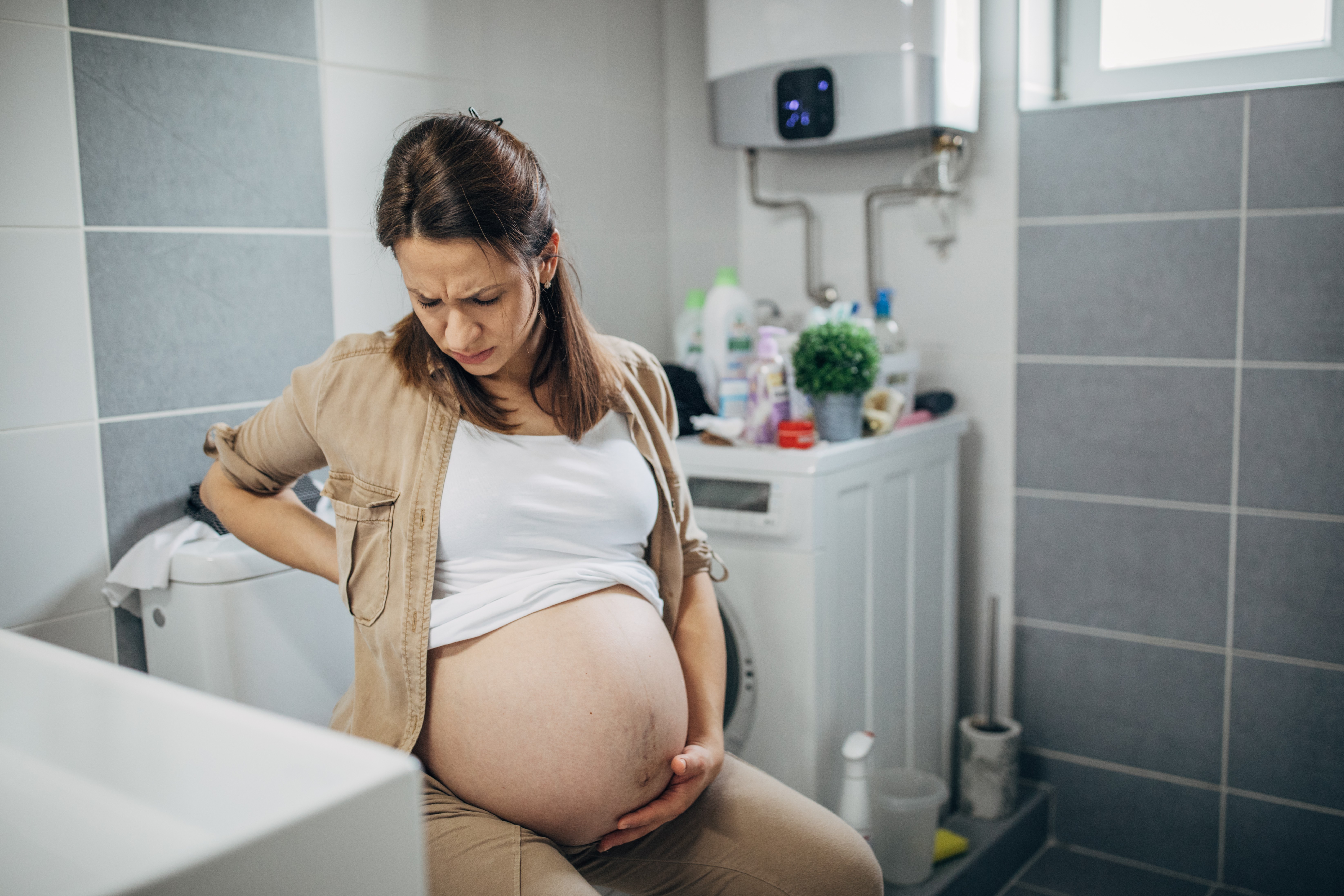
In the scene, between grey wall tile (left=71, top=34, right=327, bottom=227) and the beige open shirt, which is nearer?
the beige open shirt

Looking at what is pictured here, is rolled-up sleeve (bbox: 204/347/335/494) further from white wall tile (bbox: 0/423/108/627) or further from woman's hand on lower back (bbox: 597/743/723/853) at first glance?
woman's hand on lower back (bbox: 597/743/723/853)

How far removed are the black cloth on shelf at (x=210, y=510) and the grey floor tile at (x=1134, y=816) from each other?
1.54 m

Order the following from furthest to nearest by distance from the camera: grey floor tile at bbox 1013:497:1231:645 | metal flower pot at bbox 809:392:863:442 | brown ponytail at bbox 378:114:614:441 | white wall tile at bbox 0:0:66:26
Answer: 1. grey floor tile at bbox 1013:497:1231:645
2. metal flower pot at bbox 809:392:863:442
3. white wall tile at bbox 0:0:66:26
4. brown ponytail at bbox 378:114:614:441

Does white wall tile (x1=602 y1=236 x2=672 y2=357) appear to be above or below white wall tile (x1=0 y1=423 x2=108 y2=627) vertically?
above

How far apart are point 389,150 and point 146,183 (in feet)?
1.40

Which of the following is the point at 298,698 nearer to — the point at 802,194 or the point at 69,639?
the point at 69,639

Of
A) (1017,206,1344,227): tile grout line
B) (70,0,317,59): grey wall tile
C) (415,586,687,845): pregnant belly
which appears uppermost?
(70,0,317,59): grey wall tile

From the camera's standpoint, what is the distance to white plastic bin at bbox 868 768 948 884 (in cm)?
176

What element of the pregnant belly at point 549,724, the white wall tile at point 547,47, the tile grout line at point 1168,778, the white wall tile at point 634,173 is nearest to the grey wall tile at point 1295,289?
the tile grout line at point 1168,778

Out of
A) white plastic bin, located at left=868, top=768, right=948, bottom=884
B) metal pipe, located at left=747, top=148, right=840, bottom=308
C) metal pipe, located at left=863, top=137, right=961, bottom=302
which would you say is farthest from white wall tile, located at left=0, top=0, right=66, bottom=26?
white plastic bin, located at left=868, top=768, right=948, bottom=884

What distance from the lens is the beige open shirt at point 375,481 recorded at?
1.11 metres

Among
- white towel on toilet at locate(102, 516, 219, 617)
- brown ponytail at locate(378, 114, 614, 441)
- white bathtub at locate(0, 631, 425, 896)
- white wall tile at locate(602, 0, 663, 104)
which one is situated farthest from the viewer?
white wall tile at locate(602, 0, 663, 104)

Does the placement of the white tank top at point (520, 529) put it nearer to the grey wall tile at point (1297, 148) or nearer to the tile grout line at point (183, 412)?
the tile grout line at point (183, 412)

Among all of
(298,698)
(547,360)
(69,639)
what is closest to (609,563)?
(547,360)
